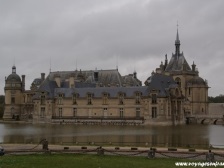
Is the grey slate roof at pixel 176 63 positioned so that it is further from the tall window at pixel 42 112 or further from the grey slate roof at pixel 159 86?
the tall window at pixel 42 112

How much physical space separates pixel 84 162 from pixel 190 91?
68895 millimetres

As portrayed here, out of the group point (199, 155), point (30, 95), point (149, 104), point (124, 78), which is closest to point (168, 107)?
point (149, 104)

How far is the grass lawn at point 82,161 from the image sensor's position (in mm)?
20031

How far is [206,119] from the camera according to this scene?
76.9 metres

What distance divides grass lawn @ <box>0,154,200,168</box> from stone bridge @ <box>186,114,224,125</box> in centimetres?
5452

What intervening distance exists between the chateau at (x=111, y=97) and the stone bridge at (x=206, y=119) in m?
1.74

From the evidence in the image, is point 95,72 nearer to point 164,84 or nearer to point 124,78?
point 124,78

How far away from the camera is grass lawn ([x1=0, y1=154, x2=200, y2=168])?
65.7 feet

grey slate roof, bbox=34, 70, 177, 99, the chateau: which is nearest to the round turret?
the chateau

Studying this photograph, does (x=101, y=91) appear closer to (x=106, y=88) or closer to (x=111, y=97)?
(x=106, y=88)

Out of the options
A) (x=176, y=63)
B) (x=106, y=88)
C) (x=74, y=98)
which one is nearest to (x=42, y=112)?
(x=74, y=98)

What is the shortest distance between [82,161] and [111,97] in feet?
173

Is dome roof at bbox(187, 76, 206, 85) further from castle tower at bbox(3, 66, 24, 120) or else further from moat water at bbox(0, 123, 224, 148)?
moat water at bbox(0, 123, 224, 148)

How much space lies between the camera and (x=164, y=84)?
233 ft
